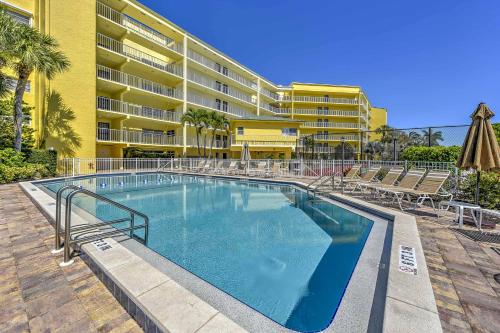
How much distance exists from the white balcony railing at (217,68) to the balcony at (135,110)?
7.33m

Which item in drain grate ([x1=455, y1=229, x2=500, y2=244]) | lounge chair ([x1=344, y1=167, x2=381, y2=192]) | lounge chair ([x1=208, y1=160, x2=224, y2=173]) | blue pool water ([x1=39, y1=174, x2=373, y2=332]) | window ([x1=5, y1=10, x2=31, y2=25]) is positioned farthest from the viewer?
lounge chair ([x1=208, y1=160, x2=224, y2=173])

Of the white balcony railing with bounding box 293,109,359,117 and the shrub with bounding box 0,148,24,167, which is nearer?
the shrub with bounding box 0,148,24,167

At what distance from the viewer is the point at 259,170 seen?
16719 mm

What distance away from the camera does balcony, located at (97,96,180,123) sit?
19.6 metres

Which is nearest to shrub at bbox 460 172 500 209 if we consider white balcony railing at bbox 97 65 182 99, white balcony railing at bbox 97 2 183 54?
white balcony railing at bbox 97 65 182 99

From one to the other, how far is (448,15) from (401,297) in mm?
17125

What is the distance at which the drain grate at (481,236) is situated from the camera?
3931 millimetres

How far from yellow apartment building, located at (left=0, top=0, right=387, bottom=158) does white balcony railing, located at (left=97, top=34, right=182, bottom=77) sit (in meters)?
0.08

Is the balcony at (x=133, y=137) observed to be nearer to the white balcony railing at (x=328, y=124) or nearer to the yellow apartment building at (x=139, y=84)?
the yellow apartment building at (x=139, y=84)

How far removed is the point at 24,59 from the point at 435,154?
20566 mm

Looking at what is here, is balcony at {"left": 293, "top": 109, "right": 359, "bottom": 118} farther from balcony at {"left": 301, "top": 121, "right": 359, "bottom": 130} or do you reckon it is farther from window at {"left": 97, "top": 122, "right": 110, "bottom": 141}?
window at {"left": 97, "top": 122, "right": 110, "bottom": 141}

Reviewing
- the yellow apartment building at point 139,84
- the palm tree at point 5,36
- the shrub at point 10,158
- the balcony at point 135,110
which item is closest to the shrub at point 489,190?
the yellow apartment building at point 139,84

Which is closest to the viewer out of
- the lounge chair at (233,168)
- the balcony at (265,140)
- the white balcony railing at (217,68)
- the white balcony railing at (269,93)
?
the lounge chair at (233,168)

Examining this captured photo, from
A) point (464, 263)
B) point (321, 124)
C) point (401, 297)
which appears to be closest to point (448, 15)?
point (464, 263)
